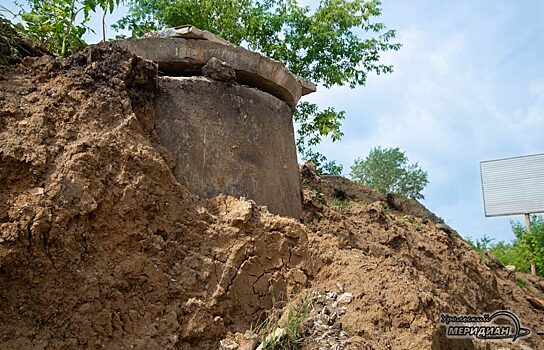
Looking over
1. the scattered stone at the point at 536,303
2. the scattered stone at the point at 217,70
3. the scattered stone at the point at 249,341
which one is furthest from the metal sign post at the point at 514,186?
the scattered stone at the point at 249,341

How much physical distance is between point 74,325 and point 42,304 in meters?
0.16

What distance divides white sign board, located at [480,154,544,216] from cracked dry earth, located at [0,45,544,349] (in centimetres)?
832

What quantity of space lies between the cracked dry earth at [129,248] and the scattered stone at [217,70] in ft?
1.17

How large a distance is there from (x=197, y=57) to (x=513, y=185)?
9.01 meters

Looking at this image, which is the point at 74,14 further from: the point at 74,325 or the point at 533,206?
the point at 533,206

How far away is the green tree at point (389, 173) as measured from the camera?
1639cm

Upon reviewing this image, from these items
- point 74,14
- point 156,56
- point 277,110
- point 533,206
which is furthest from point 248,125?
point 533,206

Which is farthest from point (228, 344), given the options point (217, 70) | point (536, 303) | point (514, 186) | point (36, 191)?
point (514, 186)

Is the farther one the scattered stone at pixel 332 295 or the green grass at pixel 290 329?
the scattered stone at pixel 332 295

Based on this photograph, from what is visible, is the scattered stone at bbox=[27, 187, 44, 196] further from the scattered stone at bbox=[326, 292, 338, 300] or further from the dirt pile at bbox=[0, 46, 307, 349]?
the scattered stone at bbox=[326, 292, 338, 300]

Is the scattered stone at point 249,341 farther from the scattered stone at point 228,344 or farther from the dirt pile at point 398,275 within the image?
the dirt pile at point 398,275

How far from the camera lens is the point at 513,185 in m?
10.7

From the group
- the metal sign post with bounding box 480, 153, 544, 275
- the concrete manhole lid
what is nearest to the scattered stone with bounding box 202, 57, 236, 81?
the concrete manhole lid

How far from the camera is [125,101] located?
2875 millimetres
